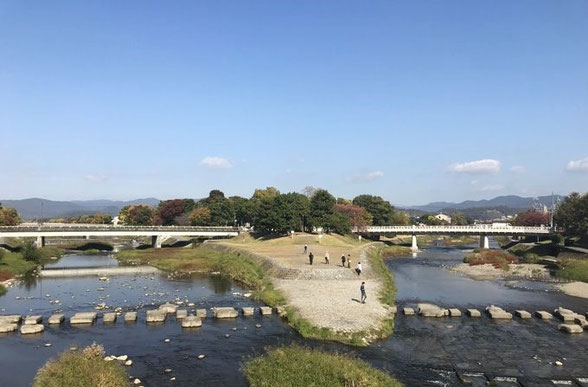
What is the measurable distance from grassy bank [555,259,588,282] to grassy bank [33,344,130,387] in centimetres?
5733

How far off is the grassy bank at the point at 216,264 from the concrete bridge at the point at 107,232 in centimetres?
742

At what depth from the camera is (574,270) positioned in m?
61.1

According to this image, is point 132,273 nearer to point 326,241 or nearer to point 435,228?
point 326,241

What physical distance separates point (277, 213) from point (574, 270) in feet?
159

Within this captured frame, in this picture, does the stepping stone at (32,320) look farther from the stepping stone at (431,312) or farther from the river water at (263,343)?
the stepping stone at (431,312)

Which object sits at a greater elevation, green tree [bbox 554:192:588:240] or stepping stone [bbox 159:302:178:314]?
green tree [bbox 554:192:588:240]

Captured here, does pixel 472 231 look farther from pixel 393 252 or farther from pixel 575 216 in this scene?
pixel 575 216

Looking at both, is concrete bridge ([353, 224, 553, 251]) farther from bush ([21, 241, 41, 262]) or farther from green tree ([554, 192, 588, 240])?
bush ([21, 241, 41, 262])

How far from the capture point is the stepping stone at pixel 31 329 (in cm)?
2967

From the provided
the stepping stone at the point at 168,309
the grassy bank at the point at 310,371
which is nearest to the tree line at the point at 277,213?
the stepping stone at the point at 168,309

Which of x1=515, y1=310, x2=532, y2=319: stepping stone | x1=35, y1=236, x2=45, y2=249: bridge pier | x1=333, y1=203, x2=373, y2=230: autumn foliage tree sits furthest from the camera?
x1=333, y1=203, x2=373, y2=230: autumn foliage tree

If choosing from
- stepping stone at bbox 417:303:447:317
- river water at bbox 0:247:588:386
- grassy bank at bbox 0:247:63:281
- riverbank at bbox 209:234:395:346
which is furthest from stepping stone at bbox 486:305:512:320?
grassy bank at bbox 0:247:63:281

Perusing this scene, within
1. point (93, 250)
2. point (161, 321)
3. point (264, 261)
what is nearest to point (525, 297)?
point (264, 261)

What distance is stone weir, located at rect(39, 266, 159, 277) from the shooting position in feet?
197
